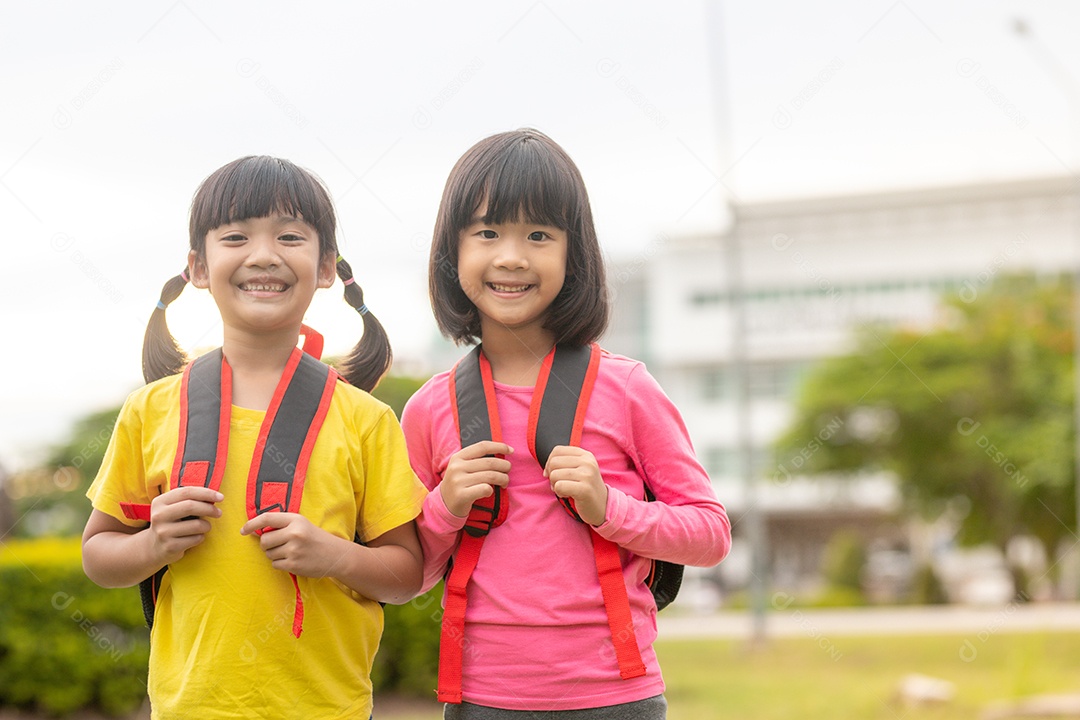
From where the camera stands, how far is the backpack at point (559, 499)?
2305 mm

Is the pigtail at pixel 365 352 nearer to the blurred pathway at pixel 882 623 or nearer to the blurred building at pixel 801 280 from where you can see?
the blurred pathway at pixel 882 623

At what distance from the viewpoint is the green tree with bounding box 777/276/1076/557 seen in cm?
2398

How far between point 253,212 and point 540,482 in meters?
0.79

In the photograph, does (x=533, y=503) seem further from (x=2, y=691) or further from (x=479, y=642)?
(x=2, y=691)

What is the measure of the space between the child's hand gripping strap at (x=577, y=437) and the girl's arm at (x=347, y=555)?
1.08 ft

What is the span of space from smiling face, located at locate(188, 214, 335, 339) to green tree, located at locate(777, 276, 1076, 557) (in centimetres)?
2206

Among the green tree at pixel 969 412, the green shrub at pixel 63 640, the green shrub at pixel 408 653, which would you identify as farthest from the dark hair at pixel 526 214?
the green tree at pixel 969 412

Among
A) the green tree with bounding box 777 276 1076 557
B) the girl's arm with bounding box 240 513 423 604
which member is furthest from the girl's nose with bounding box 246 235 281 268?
the green tree with bounding box 777 276 1076 557

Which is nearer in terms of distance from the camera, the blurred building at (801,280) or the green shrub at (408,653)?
the green shrub at (408,653)

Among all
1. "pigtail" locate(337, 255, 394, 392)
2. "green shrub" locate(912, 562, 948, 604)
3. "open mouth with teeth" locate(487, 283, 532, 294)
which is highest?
"open mouth with teeth" locate(487, 283, 532, 294)

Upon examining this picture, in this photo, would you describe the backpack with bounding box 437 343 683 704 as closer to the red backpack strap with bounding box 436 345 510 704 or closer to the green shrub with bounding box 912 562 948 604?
the red backpack strap with bounding box 436 345 510 704

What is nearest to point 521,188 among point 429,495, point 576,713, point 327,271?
point 327,271

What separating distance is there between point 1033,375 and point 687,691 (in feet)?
53.7

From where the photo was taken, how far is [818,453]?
27812mm
